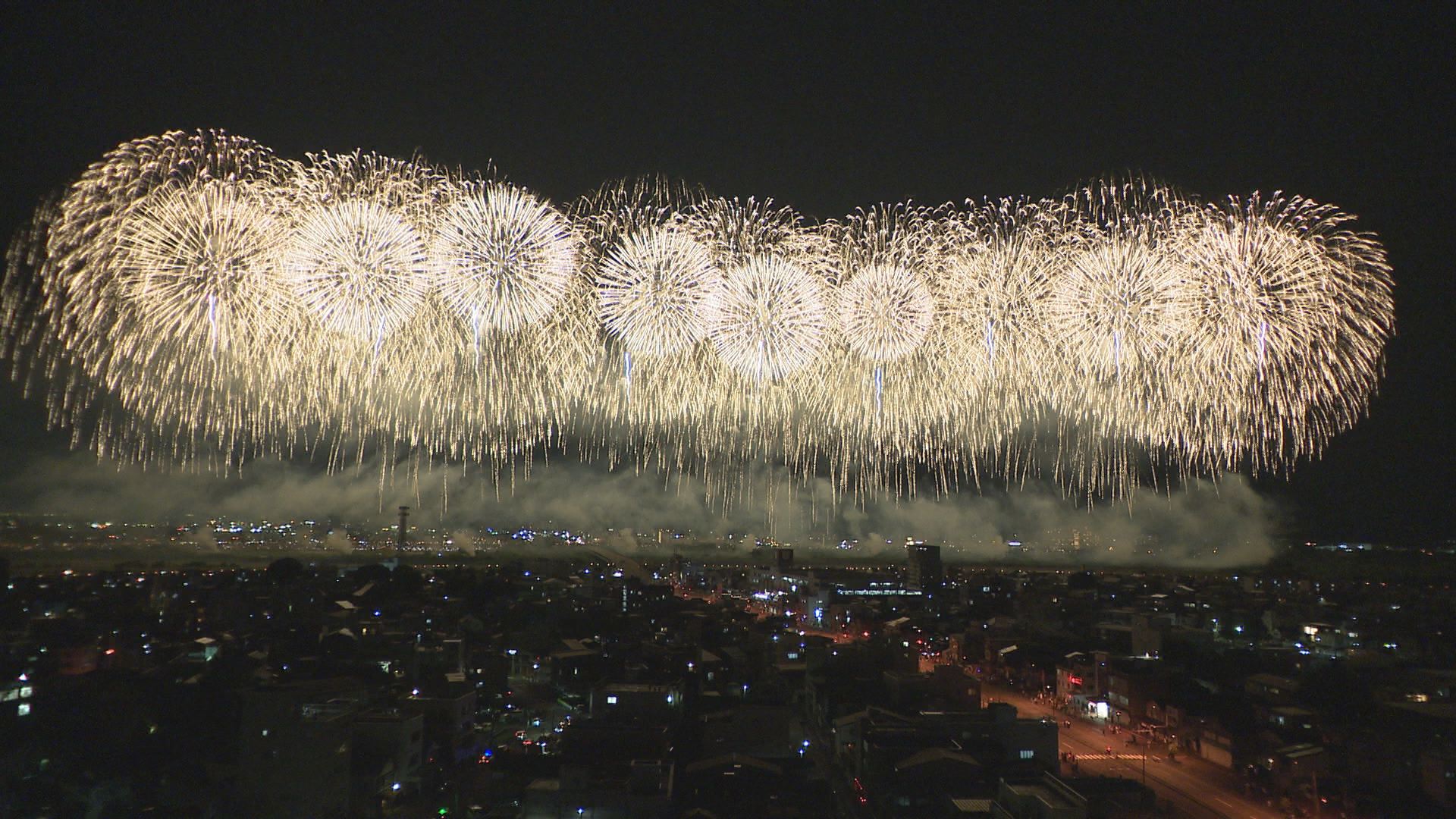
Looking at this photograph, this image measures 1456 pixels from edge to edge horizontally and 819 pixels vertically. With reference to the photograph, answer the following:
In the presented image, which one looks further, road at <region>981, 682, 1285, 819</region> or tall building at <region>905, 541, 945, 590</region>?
tall building at <region>905, 541, 945, 590</region>

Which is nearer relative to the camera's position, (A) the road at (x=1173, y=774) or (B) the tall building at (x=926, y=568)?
(A) the road at (x=1173, y=774)

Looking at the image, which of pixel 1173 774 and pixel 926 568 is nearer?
pixel 1173 774

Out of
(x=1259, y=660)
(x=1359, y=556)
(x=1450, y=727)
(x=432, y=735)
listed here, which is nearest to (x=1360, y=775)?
(x=1450, y=727)

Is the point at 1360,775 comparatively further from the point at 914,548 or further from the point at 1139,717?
the point at 914,548
